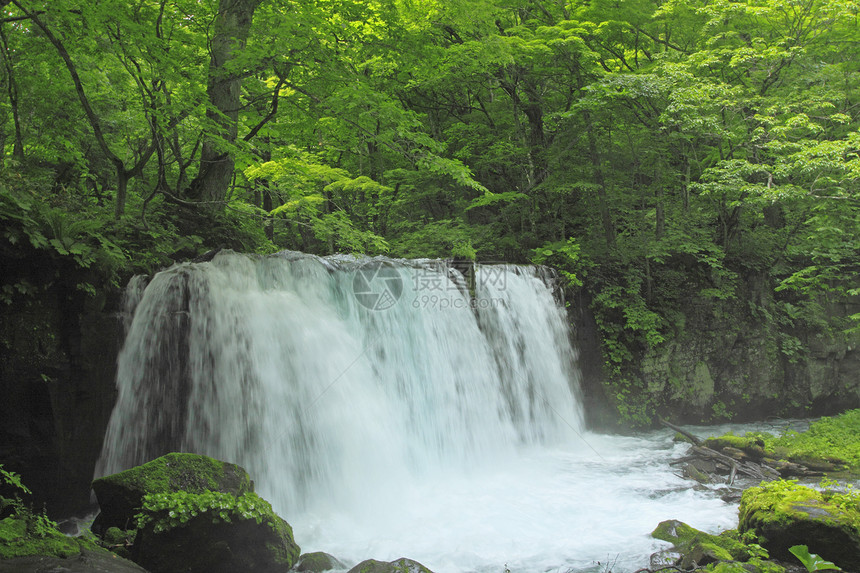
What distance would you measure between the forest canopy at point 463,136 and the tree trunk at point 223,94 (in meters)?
0.03

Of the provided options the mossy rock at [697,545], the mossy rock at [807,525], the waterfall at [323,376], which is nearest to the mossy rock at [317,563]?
the waterfall at [323,376]

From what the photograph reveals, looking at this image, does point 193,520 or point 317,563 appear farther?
point 317,563

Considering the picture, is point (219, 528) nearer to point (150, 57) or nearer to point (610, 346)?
point (150, 57)

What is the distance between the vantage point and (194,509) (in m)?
4.10

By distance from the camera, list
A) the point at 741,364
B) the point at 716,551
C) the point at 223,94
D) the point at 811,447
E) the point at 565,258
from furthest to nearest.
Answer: the point at 741,364, the point at 565,258, the point at 811,447, the point at 223,94, the point at 716,551

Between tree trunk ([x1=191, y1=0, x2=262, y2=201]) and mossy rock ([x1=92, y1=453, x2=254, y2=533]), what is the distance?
3831 millimetres

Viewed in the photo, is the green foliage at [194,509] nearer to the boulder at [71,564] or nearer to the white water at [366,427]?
the boulder at [71,564]

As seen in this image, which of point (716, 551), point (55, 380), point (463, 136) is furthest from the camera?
point (463, 136)

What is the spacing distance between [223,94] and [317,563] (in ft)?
22.2

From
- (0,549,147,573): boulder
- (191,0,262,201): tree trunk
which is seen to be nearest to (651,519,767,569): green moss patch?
(0,549,147,573): boulder

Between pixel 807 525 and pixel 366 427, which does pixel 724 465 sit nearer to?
pixel 807 525

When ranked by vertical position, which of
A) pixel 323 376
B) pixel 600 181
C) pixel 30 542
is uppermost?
pixel 600 181

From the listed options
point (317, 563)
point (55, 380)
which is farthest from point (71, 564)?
point (55, 380)

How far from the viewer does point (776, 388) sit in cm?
1138
